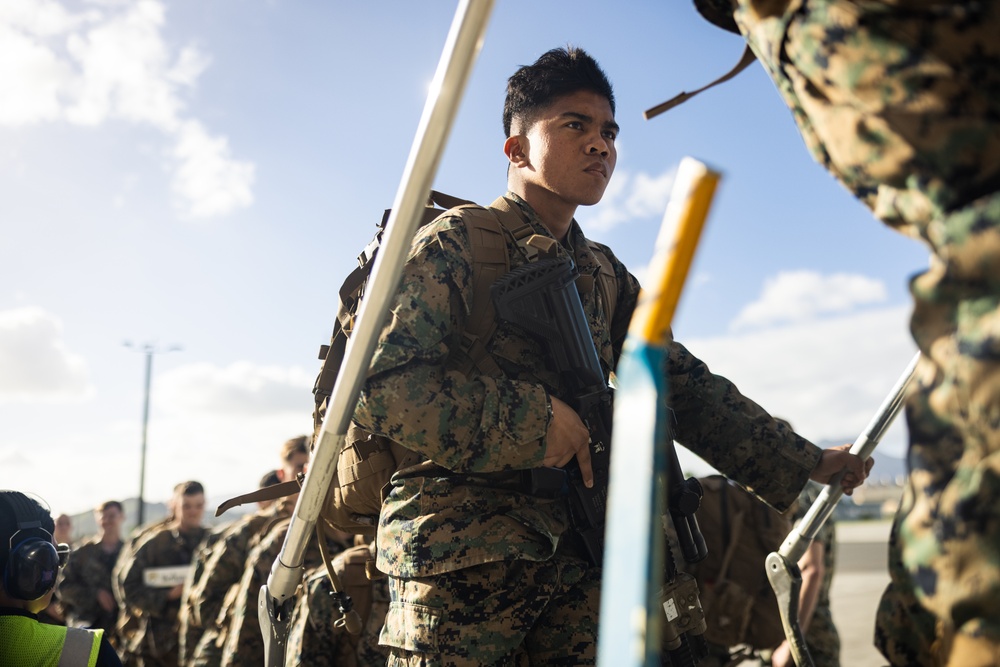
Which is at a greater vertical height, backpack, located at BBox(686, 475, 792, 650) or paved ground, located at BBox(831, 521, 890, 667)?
backpack, located at BBox(686, 475, 792, 650)

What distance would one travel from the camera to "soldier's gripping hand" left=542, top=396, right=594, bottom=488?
230cm

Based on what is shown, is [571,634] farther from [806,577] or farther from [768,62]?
[806,577]

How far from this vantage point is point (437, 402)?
2230 mm

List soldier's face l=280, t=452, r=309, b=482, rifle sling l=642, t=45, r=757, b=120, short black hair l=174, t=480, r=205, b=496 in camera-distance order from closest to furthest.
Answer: rifle sling l=642, t=45, r=757, b=120
soldier's face l=280, t=452, r=309, b=482
short black hair l=174, t=480, r=205, b=496

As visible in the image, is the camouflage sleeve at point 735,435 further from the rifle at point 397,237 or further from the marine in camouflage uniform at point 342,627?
the marine in camouflage uniform at point 342,627

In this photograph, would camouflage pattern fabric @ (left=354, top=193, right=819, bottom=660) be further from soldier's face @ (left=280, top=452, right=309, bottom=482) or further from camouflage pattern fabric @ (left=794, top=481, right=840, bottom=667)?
soldier's face @ (left=280, top=452, right=309, bottom=482)

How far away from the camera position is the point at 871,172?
1.19 metres

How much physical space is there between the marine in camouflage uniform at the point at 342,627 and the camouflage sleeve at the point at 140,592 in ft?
13.8

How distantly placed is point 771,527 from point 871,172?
412 centimetres

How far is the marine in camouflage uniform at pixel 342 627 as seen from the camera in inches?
177

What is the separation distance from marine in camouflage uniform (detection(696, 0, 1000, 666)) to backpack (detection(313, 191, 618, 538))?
1.35 m

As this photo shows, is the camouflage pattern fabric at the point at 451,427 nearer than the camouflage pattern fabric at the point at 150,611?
Yes

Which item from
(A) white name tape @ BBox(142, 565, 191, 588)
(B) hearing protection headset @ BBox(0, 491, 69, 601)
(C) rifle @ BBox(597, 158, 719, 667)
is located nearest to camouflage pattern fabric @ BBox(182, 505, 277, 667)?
(A) white name tape @ BBox(142, 565, 191, 588)

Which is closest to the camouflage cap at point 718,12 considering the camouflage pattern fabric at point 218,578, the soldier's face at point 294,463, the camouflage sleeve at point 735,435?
the camouflage sleeve at point 735,435
